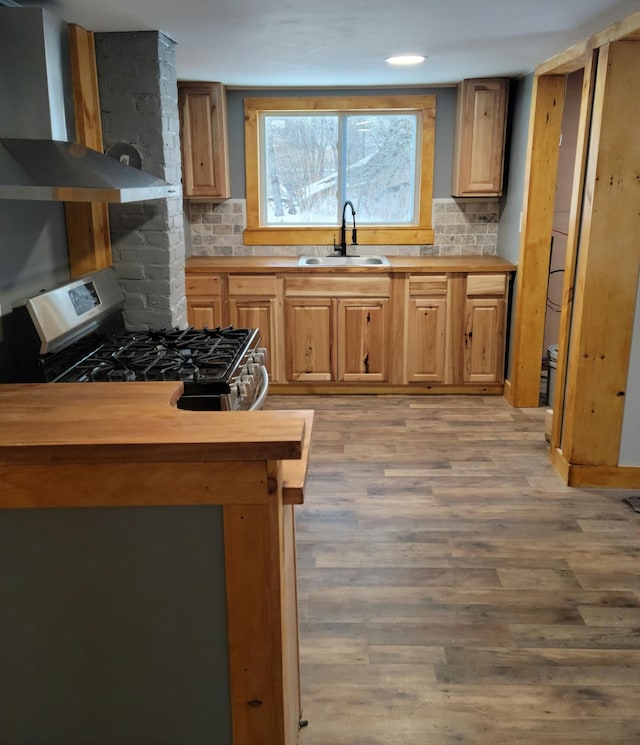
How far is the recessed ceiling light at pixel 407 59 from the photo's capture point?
384cm

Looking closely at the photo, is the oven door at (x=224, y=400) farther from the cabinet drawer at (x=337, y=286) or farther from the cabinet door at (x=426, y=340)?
the cabinet door at (x=426, y=340)

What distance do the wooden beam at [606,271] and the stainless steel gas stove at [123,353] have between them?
1.67 meters

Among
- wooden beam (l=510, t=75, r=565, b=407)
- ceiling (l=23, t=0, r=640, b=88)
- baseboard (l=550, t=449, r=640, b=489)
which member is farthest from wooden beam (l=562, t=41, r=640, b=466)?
wooden beam (l=510, t=75, r=565, b=407)

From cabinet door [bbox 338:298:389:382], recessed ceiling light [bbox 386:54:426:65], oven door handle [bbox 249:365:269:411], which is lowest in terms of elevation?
cabinet door [bbox 338:298:389:382]

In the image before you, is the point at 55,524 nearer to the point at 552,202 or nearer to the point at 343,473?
the point at 343,473

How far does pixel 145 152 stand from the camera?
328 centimetres

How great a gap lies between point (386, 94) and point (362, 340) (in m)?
1.86

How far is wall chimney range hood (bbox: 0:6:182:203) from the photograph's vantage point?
2.18m

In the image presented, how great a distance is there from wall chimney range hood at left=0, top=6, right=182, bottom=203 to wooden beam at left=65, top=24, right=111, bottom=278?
8.3 inches

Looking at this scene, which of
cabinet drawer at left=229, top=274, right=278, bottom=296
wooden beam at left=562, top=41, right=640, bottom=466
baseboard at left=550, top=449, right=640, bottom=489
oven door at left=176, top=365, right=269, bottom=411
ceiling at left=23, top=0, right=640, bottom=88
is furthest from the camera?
cabinet drawer at left=229, top=274, right=278, bottom=296

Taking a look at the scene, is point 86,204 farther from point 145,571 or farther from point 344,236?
point 344,236

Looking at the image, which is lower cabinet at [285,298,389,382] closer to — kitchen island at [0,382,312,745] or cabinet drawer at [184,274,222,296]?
cabinet drawer at [184,274,222,296]

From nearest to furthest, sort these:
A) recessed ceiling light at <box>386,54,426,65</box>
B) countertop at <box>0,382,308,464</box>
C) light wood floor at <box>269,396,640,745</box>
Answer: countertop at <box>0,382,308,464</box>
light wood floor at <box>269,396,640,745</box>
recessed ceiling light at <box>386,54,426,65</box>

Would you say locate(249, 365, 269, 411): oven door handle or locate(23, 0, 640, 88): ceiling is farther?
locate(23, 0, 640, 88): ceiling
